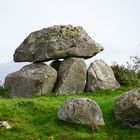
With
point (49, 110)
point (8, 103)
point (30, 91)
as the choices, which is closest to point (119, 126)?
point (49, 110)

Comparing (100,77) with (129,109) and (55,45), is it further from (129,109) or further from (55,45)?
(129,109)

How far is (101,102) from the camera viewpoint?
Result: 2811 cm

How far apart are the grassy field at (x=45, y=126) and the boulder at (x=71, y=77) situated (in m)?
7.82

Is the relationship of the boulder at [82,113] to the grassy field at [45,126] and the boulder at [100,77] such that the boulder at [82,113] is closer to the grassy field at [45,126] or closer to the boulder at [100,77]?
the grassy field at [45,126]

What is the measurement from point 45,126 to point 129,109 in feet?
13.5

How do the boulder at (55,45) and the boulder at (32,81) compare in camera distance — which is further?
the boulder at (55,45)

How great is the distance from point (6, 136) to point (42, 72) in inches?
518

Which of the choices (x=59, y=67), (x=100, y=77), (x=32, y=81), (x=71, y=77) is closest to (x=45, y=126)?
(x=32, y=81)

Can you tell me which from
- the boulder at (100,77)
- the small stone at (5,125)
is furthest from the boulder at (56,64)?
the small stone at (5,125)

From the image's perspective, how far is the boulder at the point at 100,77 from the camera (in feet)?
115

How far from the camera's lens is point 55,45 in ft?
117

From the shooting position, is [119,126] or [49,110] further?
[49,110]

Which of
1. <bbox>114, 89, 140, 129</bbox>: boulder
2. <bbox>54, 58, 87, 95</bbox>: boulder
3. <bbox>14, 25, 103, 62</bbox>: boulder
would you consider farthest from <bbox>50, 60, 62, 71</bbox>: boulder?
<bbox>114, 89, 140, 129</bbox>: boulder

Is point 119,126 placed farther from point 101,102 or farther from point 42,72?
point 42,72
